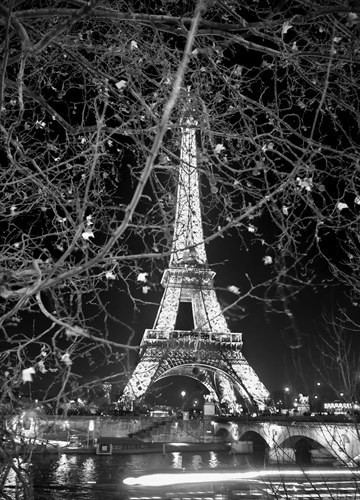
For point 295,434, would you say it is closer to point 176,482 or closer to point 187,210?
point 176,482

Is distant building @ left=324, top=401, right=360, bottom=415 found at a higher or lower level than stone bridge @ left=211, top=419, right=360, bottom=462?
higher

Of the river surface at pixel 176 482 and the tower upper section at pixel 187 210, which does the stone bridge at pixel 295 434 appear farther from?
the tower upper section at pixel 187 210

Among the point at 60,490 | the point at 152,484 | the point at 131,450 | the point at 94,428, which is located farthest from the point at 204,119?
the point at 94,428

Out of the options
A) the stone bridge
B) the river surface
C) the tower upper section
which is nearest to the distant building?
the stone bridge

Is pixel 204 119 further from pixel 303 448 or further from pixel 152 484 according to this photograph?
pixel 303 448

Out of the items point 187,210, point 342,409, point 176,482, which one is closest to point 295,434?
point 176,482

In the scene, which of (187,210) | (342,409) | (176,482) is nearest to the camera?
(187,210)

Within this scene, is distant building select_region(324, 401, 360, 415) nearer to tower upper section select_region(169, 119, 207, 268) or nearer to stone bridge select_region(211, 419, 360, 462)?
stone bridge select_region(211, 419, 360, 462)

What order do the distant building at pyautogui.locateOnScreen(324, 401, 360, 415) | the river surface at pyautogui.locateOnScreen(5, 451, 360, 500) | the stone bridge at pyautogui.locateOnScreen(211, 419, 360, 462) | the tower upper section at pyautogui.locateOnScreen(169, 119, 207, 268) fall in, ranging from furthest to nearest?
the stone bridge at pyautogui.locateOnScreen(211, 419, 360, 462), the distant building at pyautogui.locateOnScreen(324, 401, 360, 415), the river surface at pyautogui.locateOnScreen(5, 451, 360, 500), the tower upper section at pyautogui.locateOnScreen(169, 119, 207, 268)
